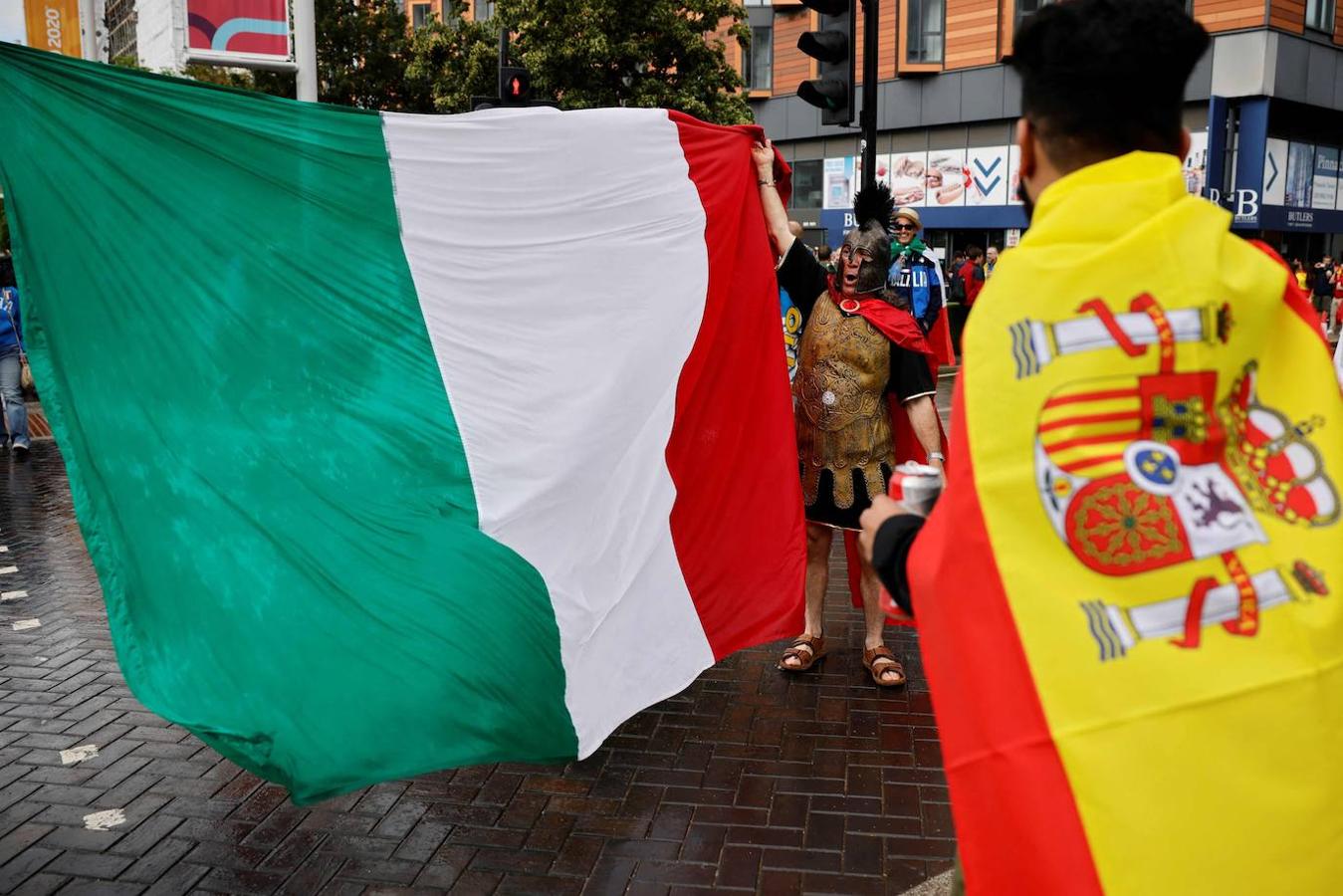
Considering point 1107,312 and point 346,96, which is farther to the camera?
point 346,96

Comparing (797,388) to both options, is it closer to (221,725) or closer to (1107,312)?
(221,725)

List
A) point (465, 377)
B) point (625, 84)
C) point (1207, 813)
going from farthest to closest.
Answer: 1. point (625, 84)
2. point (465, 377)
3. point (1207, 813)

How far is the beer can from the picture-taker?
2041 millimetres

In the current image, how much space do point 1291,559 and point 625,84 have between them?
21386 millimetres

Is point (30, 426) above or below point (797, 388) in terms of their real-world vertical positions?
below

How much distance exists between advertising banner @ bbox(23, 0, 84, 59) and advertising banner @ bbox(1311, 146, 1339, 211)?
93.9ft

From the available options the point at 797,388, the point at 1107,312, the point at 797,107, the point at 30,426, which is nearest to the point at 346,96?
the point at 30,426

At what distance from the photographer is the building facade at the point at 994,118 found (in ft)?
86.6

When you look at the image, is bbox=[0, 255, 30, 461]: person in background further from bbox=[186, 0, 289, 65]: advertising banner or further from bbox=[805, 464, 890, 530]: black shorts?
bbox=[805, 464, 890, 530]: black shorts

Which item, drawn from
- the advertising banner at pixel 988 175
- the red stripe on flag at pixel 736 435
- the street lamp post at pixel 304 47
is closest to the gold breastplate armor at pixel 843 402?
the red stripe on flag at pixel 736 435

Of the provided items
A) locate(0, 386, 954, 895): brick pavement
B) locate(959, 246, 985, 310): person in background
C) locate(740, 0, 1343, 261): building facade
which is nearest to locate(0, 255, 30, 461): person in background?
locate(0, 386, 954, 895): brick pavement

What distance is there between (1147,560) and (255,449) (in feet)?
8.10

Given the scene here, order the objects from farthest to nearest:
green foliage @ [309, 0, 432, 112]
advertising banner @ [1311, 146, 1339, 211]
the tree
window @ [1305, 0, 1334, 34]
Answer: advertising banner @ [1311, 146, 1339, 211], window @ [1305, 0, 1334, 34], green foliage @ [309, 0, 432, 112], the tree

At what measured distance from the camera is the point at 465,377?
3676 millimetres
